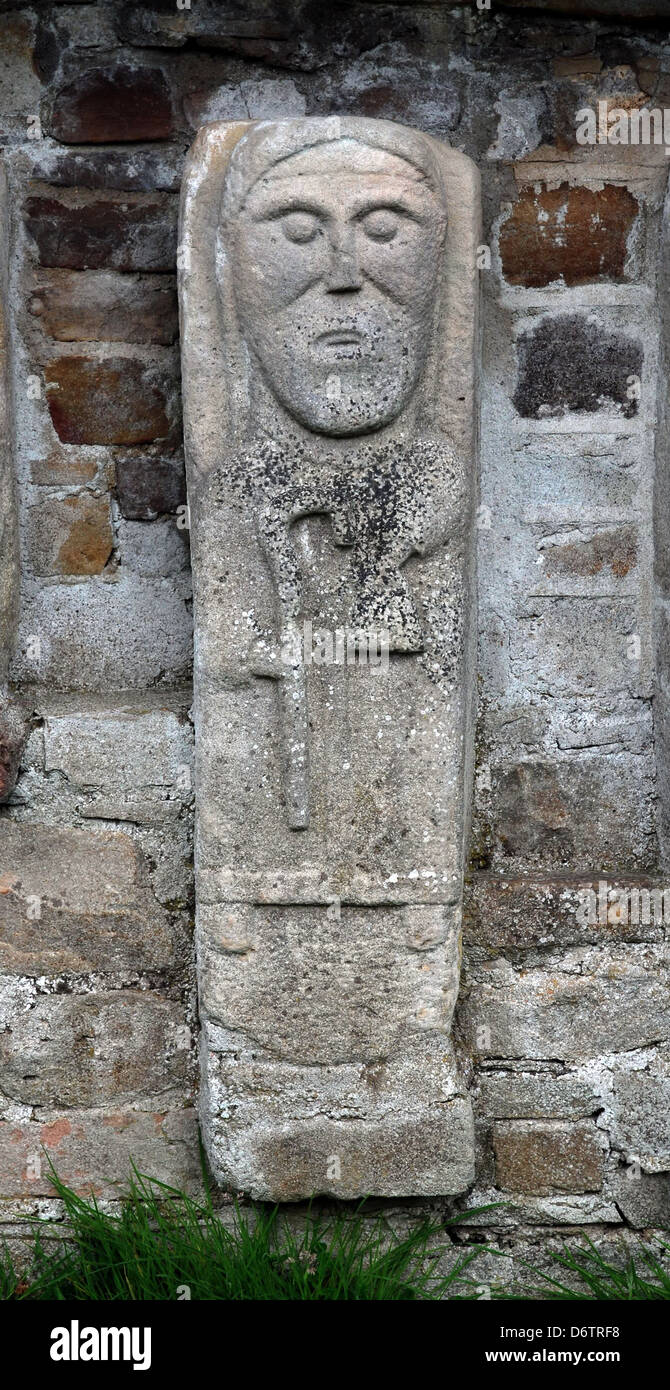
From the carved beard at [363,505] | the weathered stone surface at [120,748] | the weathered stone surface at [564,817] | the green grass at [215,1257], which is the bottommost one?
the green grass at [215,1257]

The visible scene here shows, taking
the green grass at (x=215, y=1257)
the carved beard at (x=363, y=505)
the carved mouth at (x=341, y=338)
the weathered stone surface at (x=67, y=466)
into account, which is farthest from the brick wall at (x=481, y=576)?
the carved mouth at (x=341, y=338)

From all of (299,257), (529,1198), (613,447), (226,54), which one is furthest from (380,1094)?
(226,54)

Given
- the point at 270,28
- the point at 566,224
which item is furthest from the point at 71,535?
the point at 566,224

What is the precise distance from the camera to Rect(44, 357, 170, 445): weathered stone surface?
2461mm

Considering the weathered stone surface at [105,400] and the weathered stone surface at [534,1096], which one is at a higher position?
the weathered stone surface at [105,400]

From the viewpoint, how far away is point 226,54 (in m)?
2.38

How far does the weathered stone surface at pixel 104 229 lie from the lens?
2.41m

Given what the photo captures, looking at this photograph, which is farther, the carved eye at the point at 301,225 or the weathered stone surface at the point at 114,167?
the weathered stone surface at the point at 114,167

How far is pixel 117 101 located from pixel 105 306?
0.35m

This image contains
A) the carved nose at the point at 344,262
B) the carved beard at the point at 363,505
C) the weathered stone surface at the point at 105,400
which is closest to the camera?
the carved nose at the point at 344,262

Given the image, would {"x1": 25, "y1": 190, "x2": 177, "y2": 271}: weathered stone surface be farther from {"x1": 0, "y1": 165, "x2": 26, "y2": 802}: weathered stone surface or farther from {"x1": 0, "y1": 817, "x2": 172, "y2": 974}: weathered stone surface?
{"x1": 0, "y1": 817, "x2": 172, "y2": 974}: weathered stone surface

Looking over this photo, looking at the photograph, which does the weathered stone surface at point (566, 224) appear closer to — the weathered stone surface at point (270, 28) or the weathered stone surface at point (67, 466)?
the weathered stone surface at point (270, 28)

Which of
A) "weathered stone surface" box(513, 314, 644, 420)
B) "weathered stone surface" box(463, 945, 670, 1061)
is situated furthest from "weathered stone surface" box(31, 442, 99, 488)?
"weathered stone surface" box(463, 945, 670, 1061)

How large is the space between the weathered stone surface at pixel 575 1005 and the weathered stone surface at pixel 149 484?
104cm
